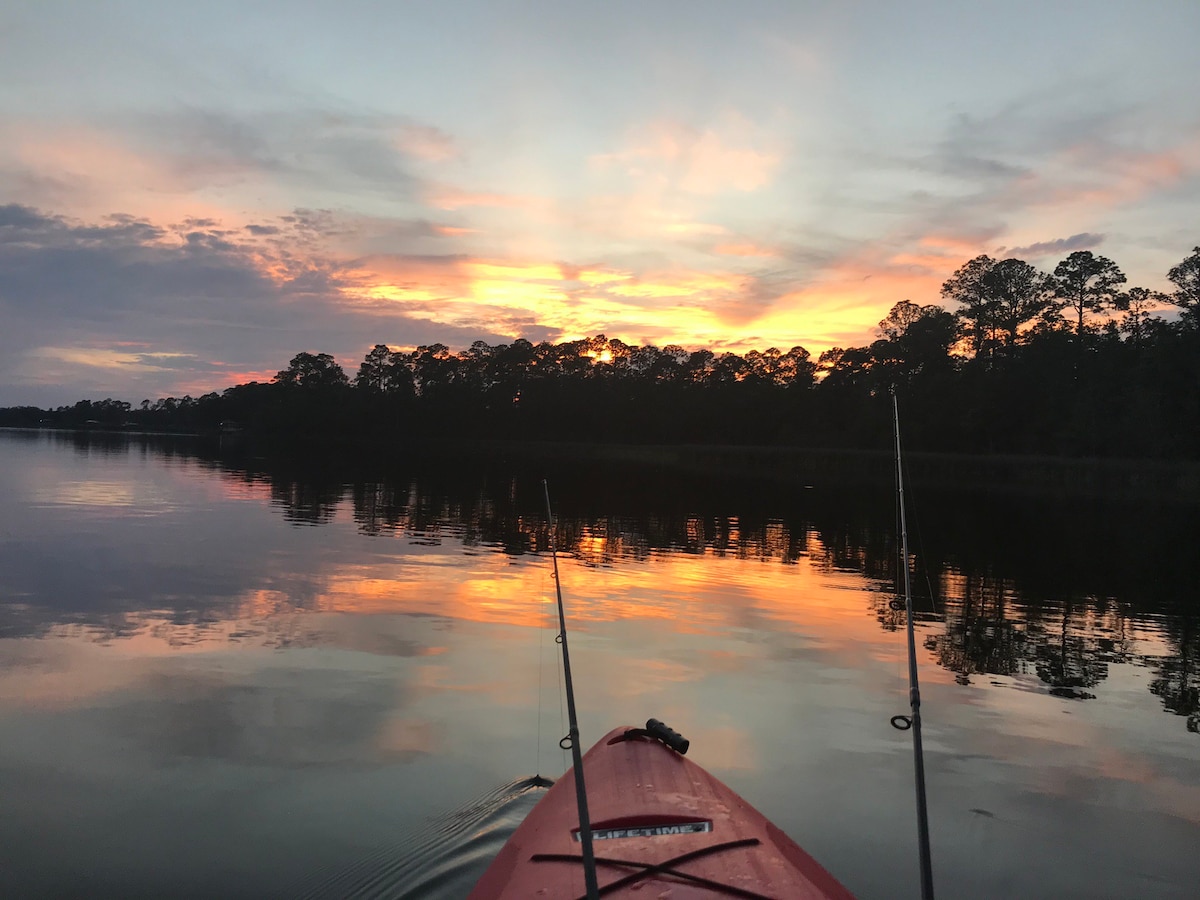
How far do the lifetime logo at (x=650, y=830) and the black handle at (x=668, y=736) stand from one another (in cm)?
113

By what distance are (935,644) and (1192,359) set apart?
2050 inches

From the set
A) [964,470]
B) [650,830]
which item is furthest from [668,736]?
[964,470]

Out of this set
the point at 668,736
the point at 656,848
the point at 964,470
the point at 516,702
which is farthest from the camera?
the point at 964,470

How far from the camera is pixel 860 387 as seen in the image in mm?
85375

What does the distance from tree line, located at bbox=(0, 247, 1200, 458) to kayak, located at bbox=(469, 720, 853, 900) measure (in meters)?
57.4

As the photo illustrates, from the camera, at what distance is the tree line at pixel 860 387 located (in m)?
57.5

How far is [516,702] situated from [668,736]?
3.37 m

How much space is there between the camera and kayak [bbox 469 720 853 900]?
394 centimetres

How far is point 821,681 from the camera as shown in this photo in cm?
1001

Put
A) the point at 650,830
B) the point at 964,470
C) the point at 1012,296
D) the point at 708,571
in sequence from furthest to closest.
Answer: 1. the point at 1012,296
2. the point at 964,470
3. the point at 708,571
4. the point at 650,830

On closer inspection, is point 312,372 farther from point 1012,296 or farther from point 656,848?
point 656,848

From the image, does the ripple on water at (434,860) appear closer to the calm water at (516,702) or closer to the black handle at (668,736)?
the calm water at (516,702)

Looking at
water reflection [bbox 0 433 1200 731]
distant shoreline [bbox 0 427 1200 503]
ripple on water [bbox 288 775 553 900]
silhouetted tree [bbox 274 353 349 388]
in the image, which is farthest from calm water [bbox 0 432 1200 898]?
silhouetted tree [bbox 274 353 349 388]

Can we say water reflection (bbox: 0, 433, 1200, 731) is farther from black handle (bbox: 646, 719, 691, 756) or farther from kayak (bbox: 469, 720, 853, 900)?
kayak (bbox: 469, 720, 853, 900)
